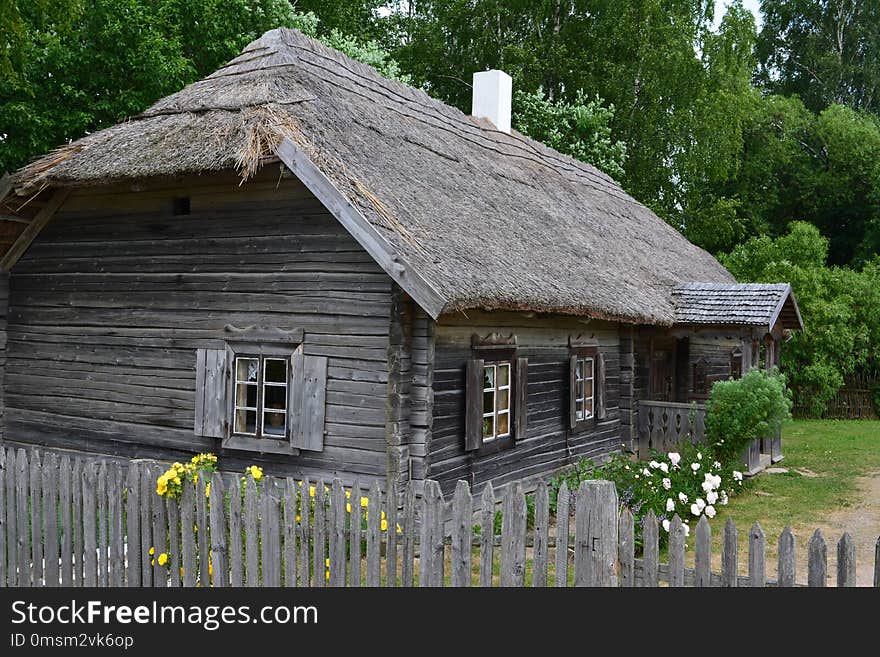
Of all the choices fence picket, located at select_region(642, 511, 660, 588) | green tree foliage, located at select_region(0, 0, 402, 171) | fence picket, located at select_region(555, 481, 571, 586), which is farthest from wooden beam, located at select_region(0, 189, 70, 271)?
fence picket, located at select_region(642, 511, 660, 588)

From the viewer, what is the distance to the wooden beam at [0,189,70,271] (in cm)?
1110

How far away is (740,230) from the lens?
31219 millimetres

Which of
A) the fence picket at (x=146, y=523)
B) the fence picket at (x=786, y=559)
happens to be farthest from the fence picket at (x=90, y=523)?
the fence picket at (x=786, y=559)

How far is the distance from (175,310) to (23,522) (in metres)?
3.97

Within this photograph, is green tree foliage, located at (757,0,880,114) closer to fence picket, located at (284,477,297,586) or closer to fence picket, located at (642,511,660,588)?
fence picket, located at (642,511,660,588)

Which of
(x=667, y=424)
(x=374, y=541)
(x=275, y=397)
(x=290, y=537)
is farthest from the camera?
(x=667, y=424)

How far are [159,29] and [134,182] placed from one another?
8017 mm

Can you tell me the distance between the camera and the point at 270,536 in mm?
5660

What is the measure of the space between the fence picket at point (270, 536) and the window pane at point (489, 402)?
488cm

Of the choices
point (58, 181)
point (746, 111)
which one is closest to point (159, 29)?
point (58, 181)

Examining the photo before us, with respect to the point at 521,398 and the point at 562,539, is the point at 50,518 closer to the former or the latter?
the point at 562,539

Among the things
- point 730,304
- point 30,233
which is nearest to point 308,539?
point 30,233

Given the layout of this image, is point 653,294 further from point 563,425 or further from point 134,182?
point 134,182
